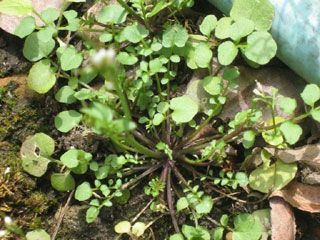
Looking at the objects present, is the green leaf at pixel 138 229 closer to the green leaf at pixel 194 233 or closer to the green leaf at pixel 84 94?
the green leaf at pixel 194 233

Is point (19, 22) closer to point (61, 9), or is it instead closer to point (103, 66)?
point (61, 9)

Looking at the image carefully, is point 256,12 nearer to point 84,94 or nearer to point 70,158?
point 84,94

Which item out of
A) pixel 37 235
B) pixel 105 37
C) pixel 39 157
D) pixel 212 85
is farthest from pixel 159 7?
pixel 37 235

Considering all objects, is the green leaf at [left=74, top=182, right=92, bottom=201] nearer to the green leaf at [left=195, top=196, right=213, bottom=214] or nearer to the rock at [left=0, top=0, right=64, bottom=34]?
the green leaf at [left=195, top=196, right=213, bottom=214]

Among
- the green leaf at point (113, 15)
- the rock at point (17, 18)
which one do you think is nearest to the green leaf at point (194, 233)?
the green leaf at point (113, 15)

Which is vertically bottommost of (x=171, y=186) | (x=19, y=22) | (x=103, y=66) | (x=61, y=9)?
(x=171, y=186)

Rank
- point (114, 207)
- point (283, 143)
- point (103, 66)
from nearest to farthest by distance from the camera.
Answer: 1. point (103, 66)
2. point (283, 143)
3. point (114, 207)

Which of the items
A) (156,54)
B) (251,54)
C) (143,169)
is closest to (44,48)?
(156,54)
